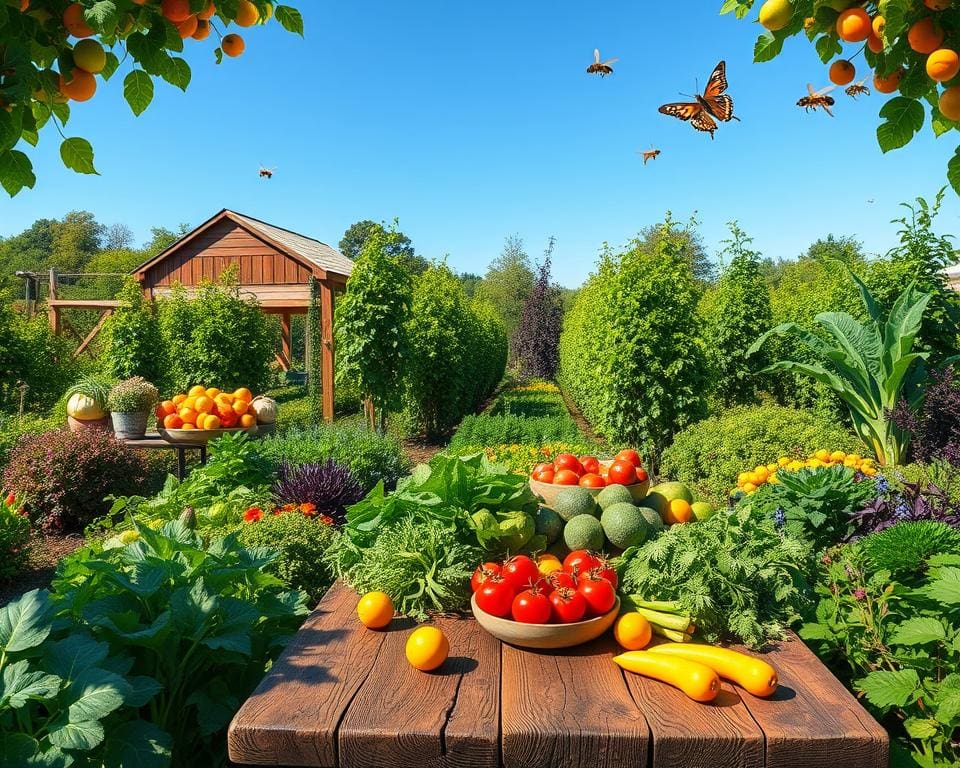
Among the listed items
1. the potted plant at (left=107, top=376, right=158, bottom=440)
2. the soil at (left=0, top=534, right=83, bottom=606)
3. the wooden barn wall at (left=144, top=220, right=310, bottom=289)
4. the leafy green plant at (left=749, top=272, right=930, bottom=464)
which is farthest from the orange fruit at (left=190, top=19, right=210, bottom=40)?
the wooden barn wall at (left=144, top=220, right=310, bottom=289)

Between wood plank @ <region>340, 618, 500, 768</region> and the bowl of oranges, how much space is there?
5.12m

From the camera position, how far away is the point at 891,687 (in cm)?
228

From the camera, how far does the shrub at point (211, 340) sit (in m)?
11.9

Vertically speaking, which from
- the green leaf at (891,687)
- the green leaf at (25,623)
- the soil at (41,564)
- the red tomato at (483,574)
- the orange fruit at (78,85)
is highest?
the orange fruit at (78,85)

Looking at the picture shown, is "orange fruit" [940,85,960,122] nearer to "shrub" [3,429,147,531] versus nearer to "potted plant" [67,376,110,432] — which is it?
"shrub" [3,429,147,531]

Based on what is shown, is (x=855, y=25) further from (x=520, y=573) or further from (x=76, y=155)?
(x=76, y=155)

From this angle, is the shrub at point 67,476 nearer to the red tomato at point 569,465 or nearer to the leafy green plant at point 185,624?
the leafy green plant at point 185,624

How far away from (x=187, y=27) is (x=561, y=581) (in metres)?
1.87

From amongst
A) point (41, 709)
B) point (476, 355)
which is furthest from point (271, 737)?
point (476, 355)

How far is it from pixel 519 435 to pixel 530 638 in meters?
9.08

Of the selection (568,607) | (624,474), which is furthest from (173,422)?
(568,607)

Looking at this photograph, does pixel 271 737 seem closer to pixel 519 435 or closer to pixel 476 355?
pixel 519 435

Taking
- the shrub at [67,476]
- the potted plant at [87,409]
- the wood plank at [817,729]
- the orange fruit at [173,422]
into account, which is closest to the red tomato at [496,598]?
the wood plank at [817,729]

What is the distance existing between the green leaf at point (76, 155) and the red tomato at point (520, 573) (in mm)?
1629
